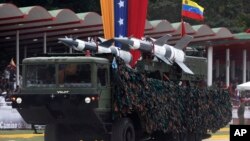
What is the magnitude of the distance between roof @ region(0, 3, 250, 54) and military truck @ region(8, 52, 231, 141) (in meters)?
16.5

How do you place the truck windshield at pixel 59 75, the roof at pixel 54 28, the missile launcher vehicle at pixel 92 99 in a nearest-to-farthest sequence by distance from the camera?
1. the missile launcher vehicle at pixel 92 99
2. the truck windshield at pixel 59 75
3. the roof at pixel 54 28

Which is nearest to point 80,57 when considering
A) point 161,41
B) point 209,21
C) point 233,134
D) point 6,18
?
point 161,41

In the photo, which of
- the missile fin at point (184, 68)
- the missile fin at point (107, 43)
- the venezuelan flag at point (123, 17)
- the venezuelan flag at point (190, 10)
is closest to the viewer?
the missile fin at point (107, 43)

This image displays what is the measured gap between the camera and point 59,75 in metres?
18.9

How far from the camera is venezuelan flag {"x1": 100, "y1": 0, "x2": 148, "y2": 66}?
33094mm

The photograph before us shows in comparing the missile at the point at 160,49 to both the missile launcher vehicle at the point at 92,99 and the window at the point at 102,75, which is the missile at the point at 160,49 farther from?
the window at the point at 102,75

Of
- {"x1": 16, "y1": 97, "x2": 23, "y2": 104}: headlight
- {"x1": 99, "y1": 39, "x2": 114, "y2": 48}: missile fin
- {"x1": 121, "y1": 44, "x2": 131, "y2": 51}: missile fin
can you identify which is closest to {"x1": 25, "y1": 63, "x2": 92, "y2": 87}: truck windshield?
{"x1": 16, "y1": 97, "x2": 23, "y2": 104}: headlight

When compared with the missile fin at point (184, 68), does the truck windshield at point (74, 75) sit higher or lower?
lower

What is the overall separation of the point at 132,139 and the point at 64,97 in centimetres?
269

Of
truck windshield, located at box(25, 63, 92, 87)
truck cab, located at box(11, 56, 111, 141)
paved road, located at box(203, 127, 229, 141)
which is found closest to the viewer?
truck cab, located at box(11, 56, 111, 141)

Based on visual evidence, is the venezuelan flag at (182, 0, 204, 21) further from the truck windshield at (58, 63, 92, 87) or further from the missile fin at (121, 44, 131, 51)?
the truck windshield at (58, 63, 92, 87)

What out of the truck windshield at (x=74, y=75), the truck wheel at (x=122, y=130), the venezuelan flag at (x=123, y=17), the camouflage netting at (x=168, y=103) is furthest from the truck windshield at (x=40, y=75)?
the venezuelan flag at (x=123, y=17)

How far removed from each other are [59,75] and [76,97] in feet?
2.90

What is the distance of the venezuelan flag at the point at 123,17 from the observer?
33.1m
